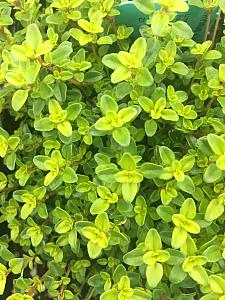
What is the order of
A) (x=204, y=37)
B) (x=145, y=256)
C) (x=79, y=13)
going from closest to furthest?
(x=145, y=256), (x=79, y=13), (x=204, y=37)

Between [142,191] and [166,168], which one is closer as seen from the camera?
[166,168]

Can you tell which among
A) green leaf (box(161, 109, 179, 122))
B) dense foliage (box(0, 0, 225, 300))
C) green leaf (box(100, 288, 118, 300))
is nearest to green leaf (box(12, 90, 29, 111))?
dense foliage (box(0, 0, 225, 300))

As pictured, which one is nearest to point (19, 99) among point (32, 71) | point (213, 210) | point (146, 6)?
point (32, 71)

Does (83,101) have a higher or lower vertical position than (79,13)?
lower

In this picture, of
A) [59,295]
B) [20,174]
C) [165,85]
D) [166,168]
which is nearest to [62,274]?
[59,295]

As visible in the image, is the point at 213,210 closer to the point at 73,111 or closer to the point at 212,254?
the point at 212,254

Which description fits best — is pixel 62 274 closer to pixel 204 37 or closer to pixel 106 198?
pixel 106 198
